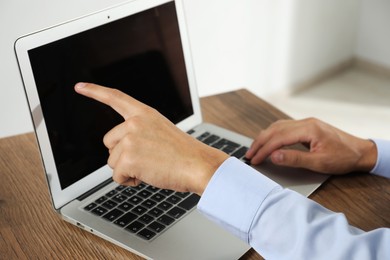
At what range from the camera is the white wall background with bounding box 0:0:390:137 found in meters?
1.86

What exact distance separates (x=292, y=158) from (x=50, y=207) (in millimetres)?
473

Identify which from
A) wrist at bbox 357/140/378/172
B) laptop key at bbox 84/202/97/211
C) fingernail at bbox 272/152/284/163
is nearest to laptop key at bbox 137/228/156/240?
laptop key at bbox 84/202/97/211

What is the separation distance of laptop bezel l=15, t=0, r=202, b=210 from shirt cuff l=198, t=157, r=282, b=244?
285 millimetres

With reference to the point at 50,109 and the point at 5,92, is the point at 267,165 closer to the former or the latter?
the point at 50,109

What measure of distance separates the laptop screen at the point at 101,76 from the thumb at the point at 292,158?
241 millimetres

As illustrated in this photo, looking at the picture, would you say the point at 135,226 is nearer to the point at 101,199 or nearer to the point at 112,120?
the point at 101,199

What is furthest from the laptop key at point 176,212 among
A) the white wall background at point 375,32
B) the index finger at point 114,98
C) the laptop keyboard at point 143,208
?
the white wall background at point 375,32

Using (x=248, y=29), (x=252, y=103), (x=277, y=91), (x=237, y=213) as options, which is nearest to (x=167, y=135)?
(x=237, y=213)

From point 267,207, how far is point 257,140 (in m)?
0.34

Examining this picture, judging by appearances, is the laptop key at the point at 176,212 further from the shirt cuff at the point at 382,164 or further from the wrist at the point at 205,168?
the shirt cuff at the point at 382,164

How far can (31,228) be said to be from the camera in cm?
93

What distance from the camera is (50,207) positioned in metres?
0.99

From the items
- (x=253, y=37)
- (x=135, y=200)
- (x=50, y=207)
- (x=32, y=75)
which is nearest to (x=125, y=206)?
(x=135, y=200)

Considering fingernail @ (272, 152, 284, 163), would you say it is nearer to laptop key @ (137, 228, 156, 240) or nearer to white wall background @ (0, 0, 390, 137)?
laptop key @ (137, 228, 156, 240)
